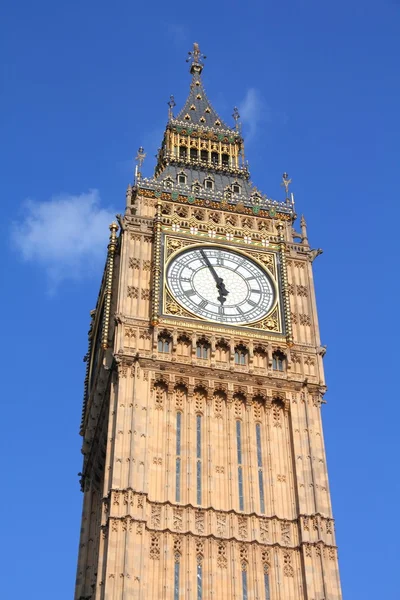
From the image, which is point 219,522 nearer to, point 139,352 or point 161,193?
point 139,352

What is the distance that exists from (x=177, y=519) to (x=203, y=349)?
7345 mm

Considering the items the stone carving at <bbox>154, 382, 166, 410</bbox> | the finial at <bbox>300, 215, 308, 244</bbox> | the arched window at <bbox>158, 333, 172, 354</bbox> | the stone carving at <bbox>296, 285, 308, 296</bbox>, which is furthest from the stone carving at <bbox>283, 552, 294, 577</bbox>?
the finial at <bbox>300, 215, 308, 244</bbox>

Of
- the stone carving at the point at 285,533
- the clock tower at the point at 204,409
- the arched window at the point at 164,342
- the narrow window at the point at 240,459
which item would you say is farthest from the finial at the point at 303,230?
the stone carving at the point at 285,533

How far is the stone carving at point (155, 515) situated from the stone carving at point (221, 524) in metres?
2.02

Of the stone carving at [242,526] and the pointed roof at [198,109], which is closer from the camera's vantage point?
the stone carving at [242,526]

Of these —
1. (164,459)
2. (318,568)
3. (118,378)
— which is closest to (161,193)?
(118,378)

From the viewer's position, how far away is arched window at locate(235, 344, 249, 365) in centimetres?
4241

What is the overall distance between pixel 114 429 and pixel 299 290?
35.8 feet

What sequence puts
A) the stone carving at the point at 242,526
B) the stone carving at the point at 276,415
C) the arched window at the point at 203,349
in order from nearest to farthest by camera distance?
the stone carving at the point at 242,526, the stone carving at the point at 276,415, the arched window at the point at 203,349

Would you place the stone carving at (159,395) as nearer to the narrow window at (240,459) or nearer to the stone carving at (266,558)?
the narrow window at (240,459)

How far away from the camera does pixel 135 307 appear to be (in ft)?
141

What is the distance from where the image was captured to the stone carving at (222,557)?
121ft

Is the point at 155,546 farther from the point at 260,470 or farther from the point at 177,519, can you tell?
the point at 260,470

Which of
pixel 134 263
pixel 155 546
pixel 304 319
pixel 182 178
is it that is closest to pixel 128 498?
pixel 155 546
